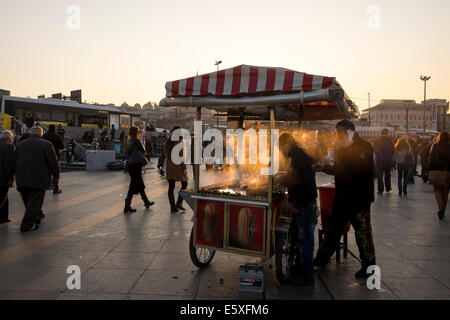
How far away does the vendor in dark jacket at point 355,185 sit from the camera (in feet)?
14.3

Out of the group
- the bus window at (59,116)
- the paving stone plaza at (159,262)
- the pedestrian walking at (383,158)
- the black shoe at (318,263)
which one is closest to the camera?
the paving stone plaza at (159,262)

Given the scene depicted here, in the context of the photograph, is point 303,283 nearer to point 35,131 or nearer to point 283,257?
point 283,257

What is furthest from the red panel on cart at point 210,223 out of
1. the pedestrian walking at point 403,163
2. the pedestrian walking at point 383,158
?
the pedestrian walking at point 403,163

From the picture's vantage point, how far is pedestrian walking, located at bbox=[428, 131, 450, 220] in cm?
774

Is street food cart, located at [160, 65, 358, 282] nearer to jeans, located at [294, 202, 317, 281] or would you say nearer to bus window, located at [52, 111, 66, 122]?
jeans, located at [294, 202, 317, 281]

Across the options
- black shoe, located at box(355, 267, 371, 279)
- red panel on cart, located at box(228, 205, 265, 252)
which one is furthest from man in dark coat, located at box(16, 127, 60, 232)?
black shoe, located at box(355, 267, 371, 279)

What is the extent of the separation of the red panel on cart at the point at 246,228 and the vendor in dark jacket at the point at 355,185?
1.14 metres

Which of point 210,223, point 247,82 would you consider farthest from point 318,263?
point 247,82

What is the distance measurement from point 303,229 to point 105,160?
16112mm

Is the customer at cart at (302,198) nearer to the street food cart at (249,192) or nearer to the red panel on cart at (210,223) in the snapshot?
the street food cart at (249,192)

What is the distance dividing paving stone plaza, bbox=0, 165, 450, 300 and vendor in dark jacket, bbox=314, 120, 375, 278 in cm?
50

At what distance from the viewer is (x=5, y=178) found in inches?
258

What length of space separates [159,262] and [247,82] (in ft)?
9.00
